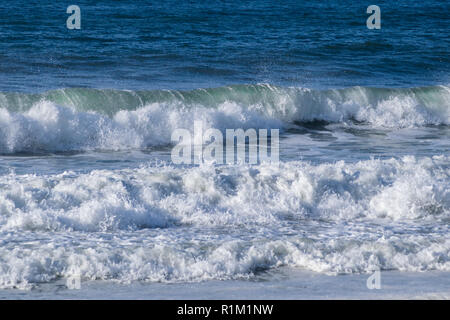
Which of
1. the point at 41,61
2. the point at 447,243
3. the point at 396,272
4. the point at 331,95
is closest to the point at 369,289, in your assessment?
the point at 396,272

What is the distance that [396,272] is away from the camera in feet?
21.8

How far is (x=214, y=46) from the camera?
19969mm

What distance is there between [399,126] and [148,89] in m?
4.76

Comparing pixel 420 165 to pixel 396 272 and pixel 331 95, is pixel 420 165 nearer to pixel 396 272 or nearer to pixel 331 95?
pixel 396 272

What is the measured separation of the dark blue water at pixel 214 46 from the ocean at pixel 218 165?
99mm

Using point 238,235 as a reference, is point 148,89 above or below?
above

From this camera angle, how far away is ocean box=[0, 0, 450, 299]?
643 centimetres
